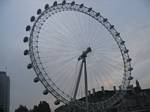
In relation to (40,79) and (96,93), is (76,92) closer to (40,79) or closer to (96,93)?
(40,79)

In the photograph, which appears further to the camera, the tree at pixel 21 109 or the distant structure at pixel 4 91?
the distant structure at pixel 4 91

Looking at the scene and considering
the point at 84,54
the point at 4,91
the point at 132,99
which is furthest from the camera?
the point at 4,91

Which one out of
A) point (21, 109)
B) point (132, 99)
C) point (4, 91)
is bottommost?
point (132, 99)

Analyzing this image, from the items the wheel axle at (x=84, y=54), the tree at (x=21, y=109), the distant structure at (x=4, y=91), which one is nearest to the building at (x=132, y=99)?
the tree at (x=21, y=109)

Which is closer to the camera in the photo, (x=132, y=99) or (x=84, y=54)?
(x=84, y=54)

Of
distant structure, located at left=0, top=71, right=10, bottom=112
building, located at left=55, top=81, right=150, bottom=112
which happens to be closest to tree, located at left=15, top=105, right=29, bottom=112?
distant structure, located at left=0, top=71, right=10, bottom=112

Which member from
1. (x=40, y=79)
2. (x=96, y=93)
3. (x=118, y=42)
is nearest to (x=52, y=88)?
(x=40, y=79)

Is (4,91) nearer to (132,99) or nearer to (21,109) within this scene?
(21,109)

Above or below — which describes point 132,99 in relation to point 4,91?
below

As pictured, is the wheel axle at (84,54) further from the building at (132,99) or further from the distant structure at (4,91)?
the distant structure at (4,91)

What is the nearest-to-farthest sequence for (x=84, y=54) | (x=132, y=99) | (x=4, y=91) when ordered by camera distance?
(x=84, y=54), (x=132, y=99), (x=4, y=91)

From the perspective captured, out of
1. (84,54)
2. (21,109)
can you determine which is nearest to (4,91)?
(21,109)

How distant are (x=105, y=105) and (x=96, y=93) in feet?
80.8

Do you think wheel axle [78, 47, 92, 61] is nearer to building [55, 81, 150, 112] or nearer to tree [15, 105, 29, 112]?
building [55, 81, 150, 112]
